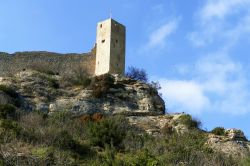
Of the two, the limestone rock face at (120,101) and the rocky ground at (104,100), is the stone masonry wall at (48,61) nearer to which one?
the rocky ground at (104,100)

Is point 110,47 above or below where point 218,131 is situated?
above

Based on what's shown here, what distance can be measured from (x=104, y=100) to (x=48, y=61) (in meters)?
10.5

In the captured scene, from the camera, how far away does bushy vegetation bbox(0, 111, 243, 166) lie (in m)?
17.4

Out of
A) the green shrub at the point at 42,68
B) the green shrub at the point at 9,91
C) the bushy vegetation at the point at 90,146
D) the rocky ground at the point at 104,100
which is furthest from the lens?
the green shrub at the point at 42,68

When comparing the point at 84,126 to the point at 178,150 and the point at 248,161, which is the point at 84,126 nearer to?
the point at 178,150

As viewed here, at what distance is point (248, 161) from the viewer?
16172 mm

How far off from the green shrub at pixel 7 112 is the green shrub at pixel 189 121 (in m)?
8.51

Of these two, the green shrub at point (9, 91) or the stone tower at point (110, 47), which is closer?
the green shrub at point (9, 91)

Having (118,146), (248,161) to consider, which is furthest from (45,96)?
(248,161)

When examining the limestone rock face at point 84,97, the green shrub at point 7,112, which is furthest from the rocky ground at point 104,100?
the green shrub at point 7,112

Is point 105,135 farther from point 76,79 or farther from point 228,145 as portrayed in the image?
point 76,79

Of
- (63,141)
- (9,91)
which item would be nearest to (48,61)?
(9,91)

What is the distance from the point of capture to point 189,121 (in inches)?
1155

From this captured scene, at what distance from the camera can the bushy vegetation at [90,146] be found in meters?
17.4
